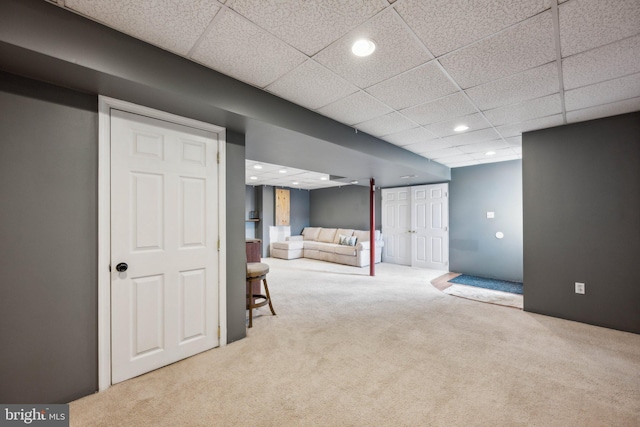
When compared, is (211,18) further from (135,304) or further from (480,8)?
(135,304)

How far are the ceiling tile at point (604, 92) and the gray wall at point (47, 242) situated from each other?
4292 mm

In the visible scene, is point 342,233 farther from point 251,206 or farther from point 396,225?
point 251,206

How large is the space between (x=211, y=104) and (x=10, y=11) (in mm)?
1088

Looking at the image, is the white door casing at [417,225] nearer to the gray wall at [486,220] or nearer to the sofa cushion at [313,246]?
the gray wall at [486,220]

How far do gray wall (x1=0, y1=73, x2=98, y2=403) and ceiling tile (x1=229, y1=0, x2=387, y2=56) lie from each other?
4.71ft

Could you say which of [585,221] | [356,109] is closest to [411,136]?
[356,109]

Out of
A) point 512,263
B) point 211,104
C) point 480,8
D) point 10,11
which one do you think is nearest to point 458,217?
point 512,263

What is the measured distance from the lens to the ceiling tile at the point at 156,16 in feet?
4.92

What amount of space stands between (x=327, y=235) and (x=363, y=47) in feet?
24.0

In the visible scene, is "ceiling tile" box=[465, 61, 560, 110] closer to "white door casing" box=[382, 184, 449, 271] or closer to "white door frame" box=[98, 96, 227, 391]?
"white door frame" box=[98, 96, 227, 391]

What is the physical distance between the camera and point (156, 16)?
1589 millimetres

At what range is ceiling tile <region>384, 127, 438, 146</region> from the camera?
368cm

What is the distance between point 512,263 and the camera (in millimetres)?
5367

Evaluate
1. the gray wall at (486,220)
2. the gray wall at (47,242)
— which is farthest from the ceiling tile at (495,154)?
the gray wall at (47,242)
